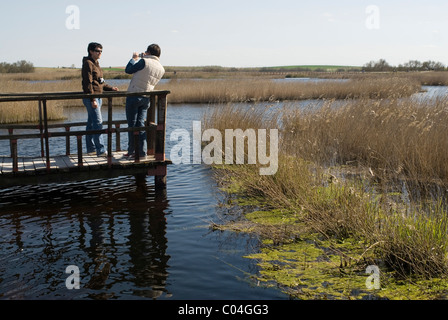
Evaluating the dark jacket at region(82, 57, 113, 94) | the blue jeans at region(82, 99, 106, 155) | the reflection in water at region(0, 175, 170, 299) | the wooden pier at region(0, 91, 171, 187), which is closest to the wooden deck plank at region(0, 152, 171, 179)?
the wooden pier at region(0, 91, 171, 187)

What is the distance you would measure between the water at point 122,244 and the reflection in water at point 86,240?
1cm

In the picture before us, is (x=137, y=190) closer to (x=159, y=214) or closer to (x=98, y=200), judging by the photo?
(x=98, y=200)

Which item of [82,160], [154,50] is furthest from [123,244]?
[154,50]

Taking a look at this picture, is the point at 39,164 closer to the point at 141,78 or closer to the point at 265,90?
the point at 141,78

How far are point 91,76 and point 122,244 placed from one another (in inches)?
140

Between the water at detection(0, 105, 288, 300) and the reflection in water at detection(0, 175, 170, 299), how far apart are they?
0.5 inches

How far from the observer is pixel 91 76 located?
879cm

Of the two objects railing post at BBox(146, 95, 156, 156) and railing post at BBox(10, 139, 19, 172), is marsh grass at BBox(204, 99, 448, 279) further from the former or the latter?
railing post at BBox(10, 139, 19, 172)

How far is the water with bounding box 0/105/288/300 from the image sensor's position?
5.27 metres

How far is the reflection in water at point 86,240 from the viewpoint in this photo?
210 inches

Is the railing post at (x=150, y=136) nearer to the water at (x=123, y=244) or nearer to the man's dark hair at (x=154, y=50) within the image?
the water at (x=123, y=244)
